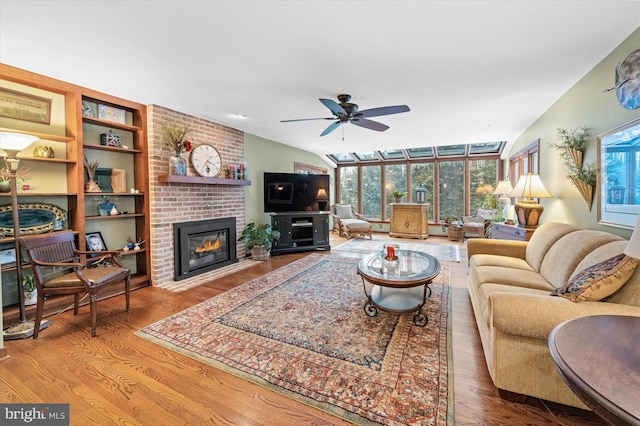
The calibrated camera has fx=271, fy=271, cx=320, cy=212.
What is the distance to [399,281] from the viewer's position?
7.82ft

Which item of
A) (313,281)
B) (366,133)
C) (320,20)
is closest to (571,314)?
(320,20)

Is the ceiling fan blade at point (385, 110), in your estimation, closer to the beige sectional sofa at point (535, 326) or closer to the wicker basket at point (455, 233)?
the beige sectional sofa at point (535, 326)

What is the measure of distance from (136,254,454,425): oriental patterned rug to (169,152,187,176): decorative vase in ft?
6.02

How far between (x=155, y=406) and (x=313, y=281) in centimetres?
231

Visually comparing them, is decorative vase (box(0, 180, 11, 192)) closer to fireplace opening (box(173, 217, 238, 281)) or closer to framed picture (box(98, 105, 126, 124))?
framed picture (box(98, 105, 126, 124))

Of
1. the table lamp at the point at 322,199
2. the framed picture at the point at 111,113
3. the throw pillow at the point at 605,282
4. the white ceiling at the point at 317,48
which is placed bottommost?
the throw pillow at the point at 605,282

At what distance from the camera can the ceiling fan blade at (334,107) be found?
2810mm

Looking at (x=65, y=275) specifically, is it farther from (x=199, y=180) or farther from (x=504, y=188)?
(x=504, y=188)

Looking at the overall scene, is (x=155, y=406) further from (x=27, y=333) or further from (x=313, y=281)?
Answer: (x=313, y=281)

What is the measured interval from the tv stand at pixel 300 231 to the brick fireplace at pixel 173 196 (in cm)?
116

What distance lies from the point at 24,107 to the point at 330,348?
3.71 meters

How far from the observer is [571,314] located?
1.42 metres

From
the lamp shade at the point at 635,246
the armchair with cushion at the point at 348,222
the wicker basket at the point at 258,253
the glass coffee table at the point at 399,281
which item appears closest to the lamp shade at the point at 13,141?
the glass coffee table at the point at 399,281

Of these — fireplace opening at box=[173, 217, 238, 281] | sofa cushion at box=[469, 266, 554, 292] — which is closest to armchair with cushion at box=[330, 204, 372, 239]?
fireplace opening at box=[173, 217, 238, 281]
